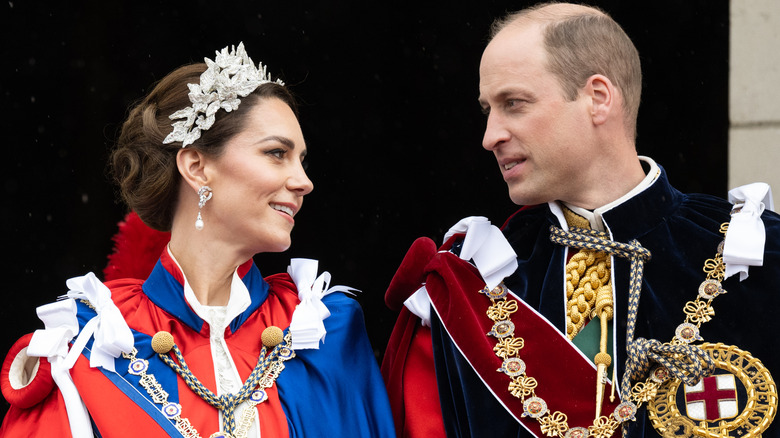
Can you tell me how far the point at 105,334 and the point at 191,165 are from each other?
56 centimetres

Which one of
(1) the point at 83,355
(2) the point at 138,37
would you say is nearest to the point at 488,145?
(1) the point at 83,355

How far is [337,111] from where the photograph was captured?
15.5 ft

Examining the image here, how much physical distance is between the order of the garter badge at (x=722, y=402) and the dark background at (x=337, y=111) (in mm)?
1926

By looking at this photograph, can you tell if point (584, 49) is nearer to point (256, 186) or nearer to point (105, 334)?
point (256, 186)

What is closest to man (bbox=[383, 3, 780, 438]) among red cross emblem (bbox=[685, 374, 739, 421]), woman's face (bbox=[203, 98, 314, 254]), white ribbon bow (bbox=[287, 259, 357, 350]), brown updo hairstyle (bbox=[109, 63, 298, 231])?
red cross emblem (bbox=[685, 374, 739, 421])

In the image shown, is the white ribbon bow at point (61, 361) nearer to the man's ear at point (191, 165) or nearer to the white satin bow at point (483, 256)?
the man's ear at point (191, 165)

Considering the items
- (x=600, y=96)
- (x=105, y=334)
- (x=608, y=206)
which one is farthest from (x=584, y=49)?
(x=105, y=334)

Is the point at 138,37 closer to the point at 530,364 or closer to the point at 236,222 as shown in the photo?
the point at 236,222

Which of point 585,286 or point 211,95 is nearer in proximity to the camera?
point 585,286

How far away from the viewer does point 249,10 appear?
4617mm

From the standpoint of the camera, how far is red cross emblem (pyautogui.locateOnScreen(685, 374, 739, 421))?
262 cm

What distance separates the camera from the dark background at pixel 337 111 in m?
4.38

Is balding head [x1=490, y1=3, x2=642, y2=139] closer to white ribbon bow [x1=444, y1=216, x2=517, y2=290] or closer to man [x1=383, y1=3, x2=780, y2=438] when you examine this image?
man [x1=383, y1=3, x2=780, y2=438]

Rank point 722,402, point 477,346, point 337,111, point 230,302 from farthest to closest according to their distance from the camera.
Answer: point 337,111, point 230,302, point 477,346, point 722,402
